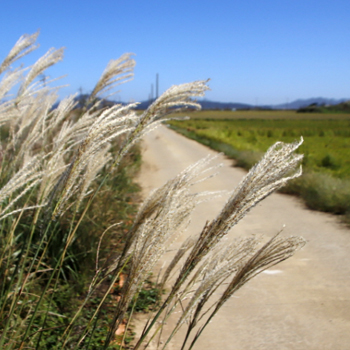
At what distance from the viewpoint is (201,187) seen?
8.24m

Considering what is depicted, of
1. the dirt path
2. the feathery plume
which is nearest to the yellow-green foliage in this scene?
the dirt path

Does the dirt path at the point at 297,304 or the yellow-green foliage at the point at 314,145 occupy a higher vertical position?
the yellow-green foliage at the point at 314,145

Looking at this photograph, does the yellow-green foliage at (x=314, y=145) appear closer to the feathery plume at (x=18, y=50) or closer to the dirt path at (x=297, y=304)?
the dirt path at (x=297, y=304)

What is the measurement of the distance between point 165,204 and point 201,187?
683 cm

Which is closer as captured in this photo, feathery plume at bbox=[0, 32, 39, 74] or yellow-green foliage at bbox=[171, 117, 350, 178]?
feathery plume at bbox=[0, 32, 39, 74]

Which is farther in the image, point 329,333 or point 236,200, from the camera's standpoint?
point 329,333

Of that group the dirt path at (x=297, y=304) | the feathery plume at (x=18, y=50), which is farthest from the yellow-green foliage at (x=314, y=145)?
the feathery plume at (x=18, y=50)

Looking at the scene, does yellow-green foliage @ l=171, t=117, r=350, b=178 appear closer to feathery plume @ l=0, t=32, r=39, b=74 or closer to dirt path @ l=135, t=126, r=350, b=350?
dirt path @ l=135, t=126, r=350, b=350

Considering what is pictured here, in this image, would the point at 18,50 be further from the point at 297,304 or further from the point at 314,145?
the point at 314,145

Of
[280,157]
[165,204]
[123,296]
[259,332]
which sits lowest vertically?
[259,332]

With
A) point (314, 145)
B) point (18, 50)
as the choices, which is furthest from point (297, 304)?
point (314, 145)

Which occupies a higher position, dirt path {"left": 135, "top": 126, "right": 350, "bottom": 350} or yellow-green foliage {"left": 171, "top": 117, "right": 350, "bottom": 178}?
yellow-green foliage {"left": 171, "top": 117, "right": 350, "bottom": 178}

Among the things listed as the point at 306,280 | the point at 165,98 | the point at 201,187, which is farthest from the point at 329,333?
the point at 201,187

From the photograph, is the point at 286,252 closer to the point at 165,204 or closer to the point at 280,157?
the point at 280,157
